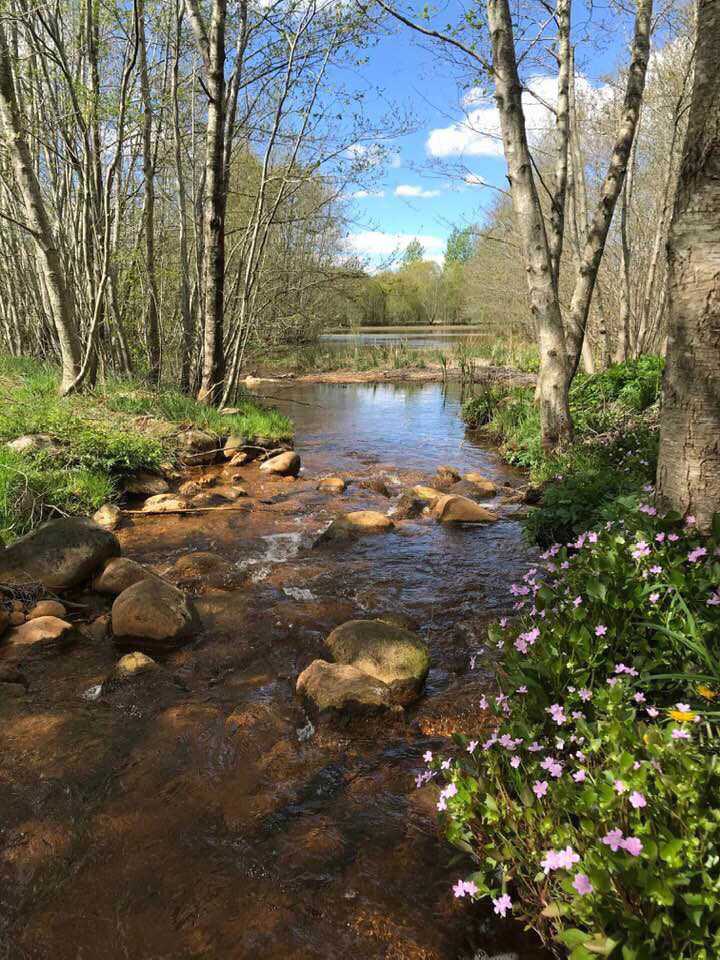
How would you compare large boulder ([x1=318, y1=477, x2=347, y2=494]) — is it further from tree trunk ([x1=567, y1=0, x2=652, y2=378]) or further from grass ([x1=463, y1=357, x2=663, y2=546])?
tree trunk ([x1=567, y1=0, x2=652, y2=378])

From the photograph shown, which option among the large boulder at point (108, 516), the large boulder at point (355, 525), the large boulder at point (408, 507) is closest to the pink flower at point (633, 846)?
the large boulder at point (355, 525)

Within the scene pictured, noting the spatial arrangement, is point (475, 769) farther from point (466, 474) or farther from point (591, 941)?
point (466, 474)

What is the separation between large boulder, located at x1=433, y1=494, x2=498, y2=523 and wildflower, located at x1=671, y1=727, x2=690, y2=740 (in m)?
4.74

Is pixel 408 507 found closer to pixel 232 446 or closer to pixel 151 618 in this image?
pixel 232 446

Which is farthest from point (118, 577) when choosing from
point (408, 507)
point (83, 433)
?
point (408, 507)

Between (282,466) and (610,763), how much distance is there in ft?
22.7

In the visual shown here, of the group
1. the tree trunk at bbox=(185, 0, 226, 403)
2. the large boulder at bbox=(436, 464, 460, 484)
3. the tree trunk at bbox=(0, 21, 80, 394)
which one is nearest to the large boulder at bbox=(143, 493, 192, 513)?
the tree trunk at bbox=(0, 21, 80, 394)

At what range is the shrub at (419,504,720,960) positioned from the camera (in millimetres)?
1271

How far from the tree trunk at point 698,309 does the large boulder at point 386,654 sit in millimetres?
1584

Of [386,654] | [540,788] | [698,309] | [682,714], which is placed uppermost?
[698,309]

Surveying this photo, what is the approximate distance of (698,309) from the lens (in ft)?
7.80

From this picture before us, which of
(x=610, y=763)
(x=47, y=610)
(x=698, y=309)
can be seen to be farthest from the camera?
(x=47, y=610)

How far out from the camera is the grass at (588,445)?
4.14 meters

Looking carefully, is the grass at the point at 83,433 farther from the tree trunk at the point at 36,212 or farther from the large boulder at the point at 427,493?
the large boulder at the point at 427,493
